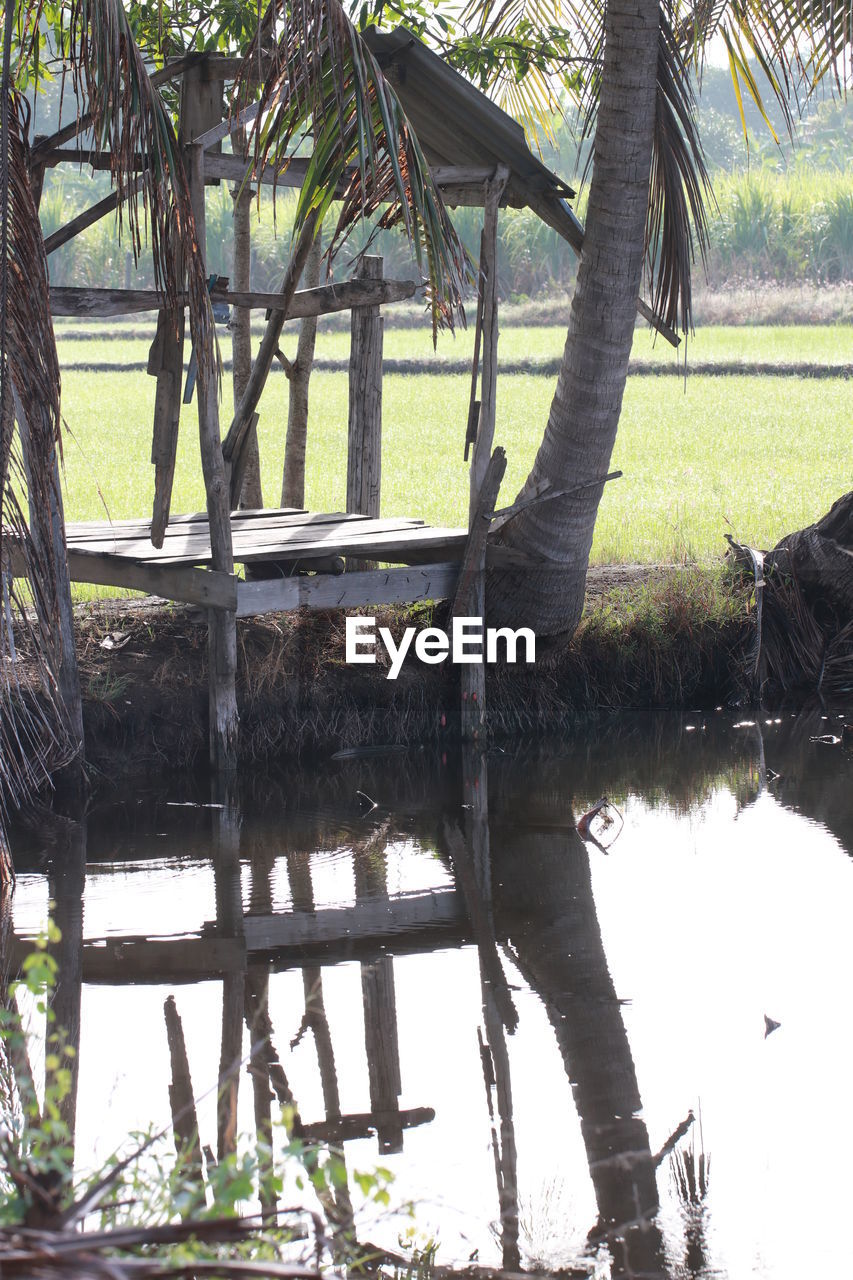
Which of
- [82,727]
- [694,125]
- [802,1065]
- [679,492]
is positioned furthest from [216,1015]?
[679,492]

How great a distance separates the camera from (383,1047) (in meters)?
4.43

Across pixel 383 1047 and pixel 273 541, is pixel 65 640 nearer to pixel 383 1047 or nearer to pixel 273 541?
pixel 273 541

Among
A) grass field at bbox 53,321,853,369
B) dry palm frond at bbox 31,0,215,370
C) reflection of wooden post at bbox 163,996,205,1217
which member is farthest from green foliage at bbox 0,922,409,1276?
grass field at bbox 53,321,853,369

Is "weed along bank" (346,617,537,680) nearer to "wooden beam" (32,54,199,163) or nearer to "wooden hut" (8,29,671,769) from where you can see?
"wooden hut" (8,29,671,769)

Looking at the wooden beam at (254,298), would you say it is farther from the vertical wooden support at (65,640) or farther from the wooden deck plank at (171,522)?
the wooden deck plank at (171,522)

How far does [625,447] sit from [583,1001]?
11.5 meters

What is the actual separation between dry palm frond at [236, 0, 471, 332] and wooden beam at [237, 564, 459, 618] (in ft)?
4.87

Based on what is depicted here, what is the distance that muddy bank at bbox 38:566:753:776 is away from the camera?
7270mm

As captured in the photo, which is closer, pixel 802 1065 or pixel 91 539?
pixel 802 1065

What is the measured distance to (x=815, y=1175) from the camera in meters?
3.67

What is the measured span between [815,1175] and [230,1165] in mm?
2121

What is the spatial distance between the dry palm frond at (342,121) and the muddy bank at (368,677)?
2.11 m

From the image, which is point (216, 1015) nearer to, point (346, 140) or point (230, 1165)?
point (230, 1165)

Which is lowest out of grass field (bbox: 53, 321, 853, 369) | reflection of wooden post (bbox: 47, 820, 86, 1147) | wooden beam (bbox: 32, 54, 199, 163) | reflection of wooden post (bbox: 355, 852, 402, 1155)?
reflection of wooden post (bbox: 355, 852, 402, 1155)
